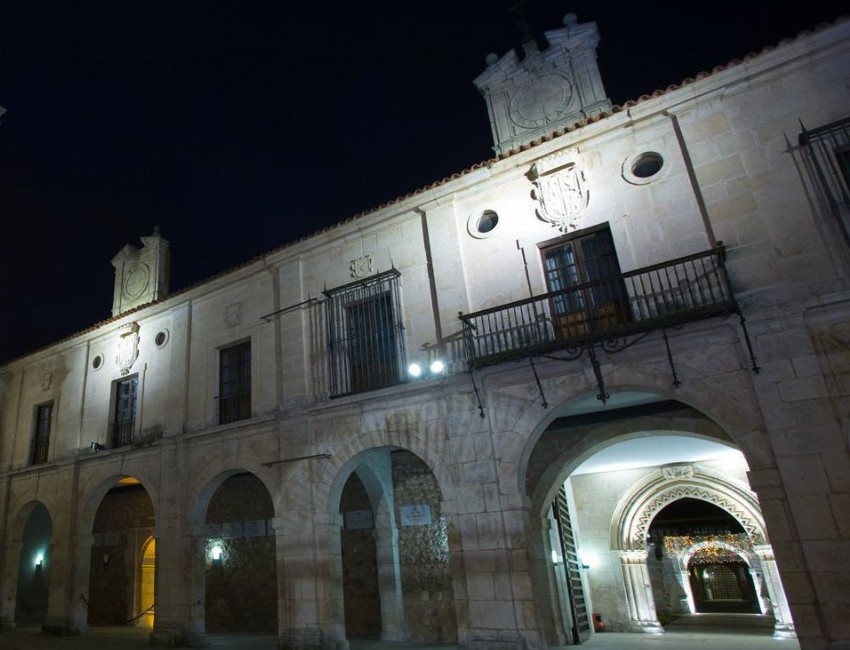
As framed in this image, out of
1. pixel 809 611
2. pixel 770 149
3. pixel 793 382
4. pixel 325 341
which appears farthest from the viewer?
pixel 325 341

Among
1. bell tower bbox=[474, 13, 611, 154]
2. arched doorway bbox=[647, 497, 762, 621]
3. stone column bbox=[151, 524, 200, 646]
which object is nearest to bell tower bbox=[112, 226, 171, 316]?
stone column bbox=[151, 524, 200, 646]

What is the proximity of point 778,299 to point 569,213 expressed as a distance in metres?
Answer: 3.22

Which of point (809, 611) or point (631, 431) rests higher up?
point (631, 431)

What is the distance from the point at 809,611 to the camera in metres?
6.36

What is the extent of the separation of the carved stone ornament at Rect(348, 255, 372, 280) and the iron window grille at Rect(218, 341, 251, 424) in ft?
9.93

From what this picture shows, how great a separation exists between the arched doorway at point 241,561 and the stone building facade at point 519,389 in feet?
0.25

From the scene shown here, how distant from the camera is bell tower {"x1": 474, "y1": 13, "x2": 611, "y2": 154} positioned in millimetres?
10430

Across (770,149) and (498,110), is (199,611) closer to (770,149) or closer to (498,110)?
(498,110)

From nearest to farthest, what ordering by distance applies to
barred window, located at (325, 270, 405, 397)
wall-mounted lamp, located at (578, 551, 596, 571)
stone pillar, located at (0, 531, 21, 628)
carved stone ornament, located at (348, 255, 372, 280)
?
barred window, located at (325, 270, 405, 397), carved stone ornament, located at (348, 255, 372, 280), wall-mounted lamp, located at (578, 551, 596, 571), stone pillar, located at (0, 531, 21, 628)

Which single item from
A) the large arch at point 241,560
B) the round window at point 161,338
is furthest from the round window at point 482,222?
the round window at point 161,338

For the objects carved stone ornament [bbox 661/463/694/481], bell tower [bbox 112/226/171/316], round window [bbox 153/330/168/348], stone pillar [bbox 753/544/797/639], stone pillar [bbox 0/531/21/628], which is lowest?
stone pillar [bbox 753/544/797/639]

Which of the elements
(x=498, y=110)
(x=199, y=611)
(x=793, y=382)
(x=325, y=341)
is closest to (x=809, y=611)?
(x=793, y=382)

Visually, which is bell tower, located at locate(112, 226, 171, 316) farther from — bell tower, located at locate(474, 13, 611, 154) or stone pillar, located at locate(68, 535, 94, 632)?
bell tower, located at locate(474, 13, 611, 154)

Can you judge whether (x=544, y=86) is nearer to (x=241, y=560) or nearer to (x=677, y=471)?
(x=677, y=471)
